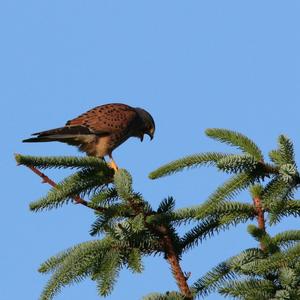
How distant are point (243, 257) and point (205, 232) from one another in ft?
1.70

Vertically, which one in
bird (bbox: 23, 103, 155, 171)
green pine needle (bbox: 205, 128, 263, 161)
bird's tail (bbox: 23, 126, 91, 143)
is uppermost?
bird (bbox: 23, 103, 155, 171)

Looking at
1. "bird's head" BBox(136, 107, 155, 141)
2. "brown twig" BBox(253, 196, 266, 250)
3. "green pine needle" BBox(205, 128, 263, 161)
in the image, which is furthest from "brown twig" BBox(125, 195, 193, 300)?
"bird's head" BBox(136, 107, 155, 141)

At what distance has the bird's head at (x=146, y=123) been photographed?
37.9 ft

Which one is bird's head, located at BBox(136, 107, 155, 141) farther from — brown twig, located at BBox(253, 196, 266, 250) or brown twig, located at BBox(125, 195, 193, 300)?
brown twig, located at BBox(253, 196, 266, 250)

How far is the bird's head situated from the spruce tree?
713 centimetres

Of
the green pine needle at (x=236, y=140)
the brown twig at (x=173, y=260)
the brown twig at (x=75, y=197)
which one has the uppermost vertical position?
the brown twig at (x=75, y=197)

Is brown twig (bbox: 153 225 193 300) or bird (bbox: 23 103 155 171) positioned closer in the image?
brown twig (bbox: 153 225 193 300)

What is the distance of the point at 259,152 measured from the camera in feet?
12.3

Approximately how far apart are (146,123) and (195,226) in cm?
754

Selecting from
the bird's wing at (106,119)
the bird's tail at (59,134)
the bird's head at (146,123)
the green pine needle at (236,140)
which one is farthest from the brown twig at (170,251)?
the bird's head at (146,123)

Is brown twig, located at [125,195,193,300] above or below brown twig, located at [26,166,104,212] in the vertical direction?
below

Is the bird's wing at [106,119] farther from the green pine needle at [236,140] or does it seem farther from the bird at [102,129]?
the green pine needle at [236,140]

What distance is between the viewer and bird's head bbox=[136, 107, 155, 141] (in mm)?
11546

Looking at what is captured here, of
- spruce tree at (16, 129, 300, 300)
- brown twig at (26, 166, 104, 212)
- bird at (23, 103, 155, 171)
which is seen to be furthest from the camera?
bird at (23, 103, 155, 171)
